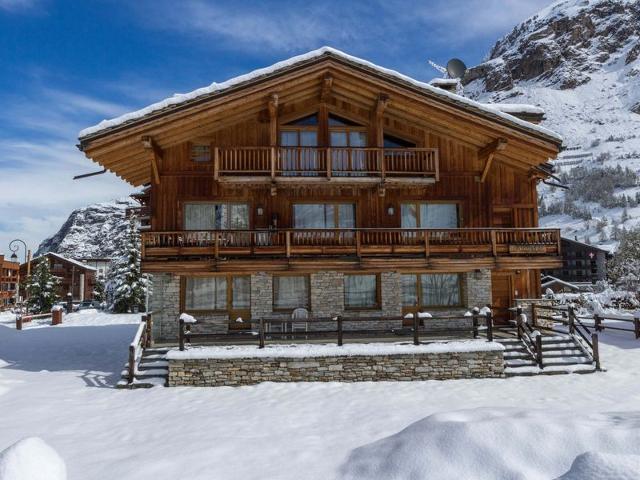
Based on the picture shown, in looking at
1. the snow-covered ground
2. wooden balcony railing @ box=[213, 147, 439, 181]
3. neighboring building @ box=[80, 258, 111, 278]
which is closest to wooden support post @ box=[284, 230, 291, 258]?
wooden balcony railing @ box=[213, 147, 439, 181]

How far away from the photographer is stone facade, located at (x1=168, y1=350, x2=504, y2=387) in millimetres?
13219

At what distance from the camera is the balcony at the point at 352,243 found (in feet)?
52.7

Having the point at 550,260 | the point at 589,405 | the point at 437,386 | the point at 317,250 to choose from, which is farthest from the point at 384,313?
the point at 589,405

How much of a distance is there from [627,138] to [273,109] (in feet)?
643

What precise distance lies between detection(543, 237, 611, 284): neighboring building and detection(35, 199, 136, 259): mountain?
129844 mm

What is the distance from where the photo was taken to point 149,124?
15859mm

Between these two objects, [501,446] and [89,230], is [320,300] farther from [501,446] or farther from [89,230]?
[89,230]

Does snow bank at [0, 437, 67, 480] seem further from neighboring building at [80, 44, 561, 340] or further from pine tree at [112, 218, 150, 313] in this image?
pine tree at [112, 218, 150, 313]

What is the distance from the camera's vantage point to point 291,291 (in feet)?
58.4

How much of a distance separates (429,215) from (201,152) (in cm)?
915

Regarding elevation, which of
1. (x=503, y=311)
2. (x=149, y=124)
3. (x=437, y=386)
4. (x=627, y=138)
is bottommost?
(x=437, y=386)

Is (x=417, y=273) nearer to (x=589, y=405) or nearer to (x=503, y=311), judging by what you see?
(x=503, y=311)

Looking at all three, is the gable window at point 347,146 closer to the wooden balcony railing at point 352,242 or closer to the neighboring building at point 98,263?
the wooden balcony railing at point 352,242

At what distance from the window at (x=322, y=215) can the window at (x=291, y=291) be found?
2.06 m
